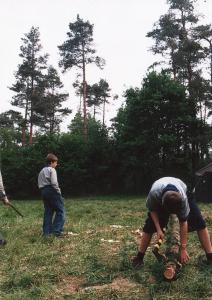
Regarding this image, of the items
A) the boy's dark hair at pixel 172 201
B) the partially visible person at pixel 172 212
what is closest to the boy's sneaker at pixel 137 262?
the partially visible person at pixel 172 212

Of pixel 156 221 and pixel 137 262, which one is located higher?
Result: pixel 156 221

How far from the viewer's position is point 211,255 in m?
6.55

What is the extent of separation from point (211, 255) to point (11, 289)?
2796 millimetres

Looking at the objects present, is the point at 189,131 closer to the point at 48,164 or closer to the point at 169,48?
the point at 169,48

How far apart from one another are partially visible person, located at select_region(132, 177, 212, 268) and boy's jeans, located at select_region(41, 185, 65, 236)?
3402mm

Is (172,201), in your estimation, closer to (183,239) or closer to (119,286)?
(183,239)

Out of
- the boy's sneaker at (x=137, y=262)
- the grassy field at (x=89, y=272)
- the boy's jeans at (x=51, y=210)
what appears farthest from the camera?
the boy's jeans at (x=51, y=210)

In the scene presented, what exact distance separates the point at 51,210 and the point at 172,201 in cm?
466

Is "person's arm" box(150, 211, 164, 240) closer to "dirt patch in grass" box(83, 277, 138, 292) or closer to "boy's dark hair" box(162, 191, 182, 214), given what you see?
"boy's dark hair" box(162, 191, 182, 214)

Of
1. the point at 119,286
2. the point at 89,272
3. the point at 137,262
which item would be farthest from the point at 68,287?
the point at 137,262

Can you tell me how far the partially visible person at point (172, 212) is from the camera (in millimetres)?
5868

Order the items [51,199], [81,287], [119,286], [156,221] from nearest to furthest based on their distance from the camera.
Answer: [119,286] → [81,287] → [156,221] → [51,199]

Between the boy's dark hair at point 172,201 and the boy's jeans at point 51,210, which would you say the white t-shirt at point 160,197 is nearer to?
the boy's dark hair at point 172,201

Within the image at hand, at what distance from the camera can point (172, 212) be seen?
5.97m
